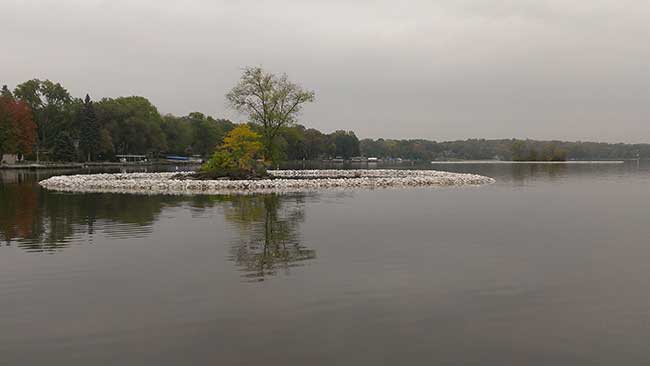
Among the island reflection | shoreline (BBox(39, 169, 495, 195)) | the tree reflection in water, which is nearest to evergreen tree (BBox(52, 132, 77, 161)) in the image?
shoreline (BBox(39, 169, 495, 195))

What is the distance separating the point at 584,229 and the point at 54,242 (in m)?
14.4

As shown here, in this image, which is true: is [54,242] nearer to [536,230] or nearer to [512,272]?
[512,272]

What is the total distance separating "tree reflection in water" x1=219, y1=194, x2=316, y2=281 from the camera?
9.84m

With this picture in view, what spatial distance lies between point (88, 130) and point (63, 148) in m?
5.14

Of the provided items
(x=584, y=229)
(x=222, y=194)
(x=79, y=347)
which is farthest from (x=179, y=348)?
(x=222, y=194)

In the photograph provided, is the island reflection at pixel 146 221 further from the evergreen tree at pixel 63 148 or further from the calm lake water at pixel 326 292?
the evergreen tree at pixel 63 148

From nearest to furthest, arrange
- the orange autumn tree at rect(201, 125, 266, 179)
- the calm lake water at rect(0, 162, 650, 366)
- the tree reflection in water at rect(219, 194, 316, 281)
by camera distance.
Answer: the calm lake water at rect(0, 162, 650, 366)
the tree reflection in water at rect(219, 194, 316, 281)
the orange autumn tree at rect(201, 125, 266, 179)

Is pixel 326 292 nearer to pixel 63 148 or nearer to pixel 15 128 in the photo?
pixel 15 128

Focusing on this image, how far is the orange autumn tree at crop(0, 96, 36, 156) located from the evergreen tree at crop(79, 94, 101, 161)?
35.3 ft

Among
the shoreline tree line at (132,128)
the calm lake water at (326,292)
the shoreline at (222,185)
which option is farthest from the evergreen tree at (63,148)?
the calm lake water at (326,292)

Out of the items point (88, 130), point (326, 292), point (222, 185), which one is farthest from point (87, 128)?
point (326, 292)

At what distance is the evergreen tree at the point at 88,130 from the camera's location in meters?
88.2

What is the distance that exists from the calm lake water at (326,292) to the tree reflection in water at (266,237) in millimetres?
86

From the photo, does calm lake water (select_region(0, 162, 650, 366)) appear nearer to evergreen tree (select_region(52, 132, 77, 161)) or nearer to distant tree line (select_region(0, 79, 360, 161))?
distant tree line (select_region(0, 79, 360, 161))
